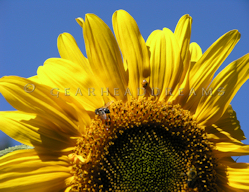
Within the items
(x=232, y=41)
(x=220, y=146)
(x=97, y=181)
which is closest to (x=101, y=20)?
(x=232, y=41)

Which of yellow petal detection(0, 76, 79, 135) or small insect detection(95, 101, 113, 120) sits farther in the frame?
small insect detection(95, 101, 113, 120)

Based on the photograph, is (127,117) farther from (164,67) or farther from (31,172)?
(31,172)

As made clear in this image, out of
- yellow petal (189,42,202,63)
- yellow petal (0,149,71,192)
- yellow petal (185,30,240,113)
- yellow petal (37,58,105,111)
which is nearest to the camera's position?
yellow petal (0,149,71,192)

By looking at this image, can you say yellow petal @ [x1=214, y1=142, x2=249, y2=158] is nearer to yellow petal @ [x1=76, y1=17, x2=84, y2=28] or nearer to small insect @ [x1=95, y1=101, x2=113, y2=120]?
small insect @ [x1=95, y1=101, x2=113, y2=120]

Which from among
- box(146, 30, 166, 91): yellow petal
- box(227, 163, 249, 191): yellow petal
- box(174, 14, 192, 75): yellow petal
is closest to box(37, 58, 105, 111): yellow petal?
box(146, 30, 166, 91): yellow petal

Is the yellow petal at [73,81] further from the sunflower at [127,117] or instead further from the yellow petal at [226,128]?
the yellow petal at [226,128]

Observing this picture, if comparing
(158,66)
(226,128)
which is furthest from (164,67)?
(226,128)
